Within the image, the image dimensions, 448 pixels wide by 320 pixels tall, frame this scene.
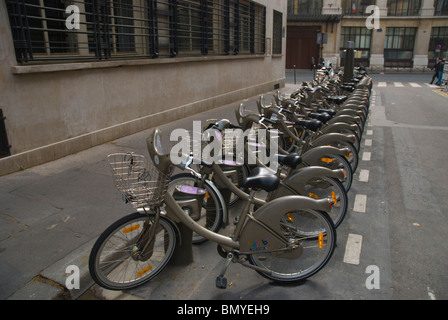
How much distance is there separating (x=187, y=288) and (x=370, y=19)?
3771 cm

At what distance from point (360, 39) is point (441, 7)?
7720 mm

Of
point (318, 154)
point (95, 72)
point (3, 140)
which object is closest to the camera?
point (318, 154)

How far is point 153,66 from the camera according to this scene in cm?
848

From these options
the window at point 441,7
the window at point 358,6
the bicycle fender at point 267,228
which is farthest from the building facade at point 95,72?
the window at point 441,7

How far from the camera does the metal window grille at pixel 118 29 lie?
5.68 m

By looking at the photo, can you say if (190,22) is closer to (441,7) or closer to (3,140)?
(3,140)

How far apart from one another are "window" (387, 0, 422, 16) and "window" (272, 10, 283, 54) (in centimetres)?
2363

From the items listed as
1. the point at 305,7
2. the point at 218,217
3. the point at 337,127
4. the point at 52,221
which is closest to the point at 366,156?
the point at 337,127

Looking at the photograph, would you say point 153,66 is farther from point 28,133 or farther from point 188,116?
point 28,133

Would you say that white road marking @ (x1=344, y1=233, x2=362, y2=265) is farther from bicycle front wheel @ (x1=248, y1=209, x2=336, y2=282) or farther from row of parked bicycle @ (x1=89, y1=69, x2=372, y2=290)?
bicycle front wheel @ (x1=248, y1=209, x2=336, y2=282)

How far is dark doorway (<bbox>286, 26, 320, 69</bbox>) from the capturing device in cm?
3484

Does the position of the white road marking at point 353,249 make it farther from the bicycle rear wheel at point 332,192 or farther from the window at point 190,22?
the window at point 190,22


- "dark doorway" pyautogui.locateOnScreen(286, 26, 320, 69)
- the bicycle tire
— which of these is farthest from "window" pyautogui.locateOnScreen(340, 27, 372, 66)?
the bicycle tire

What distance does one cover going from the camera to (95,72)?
677cm
